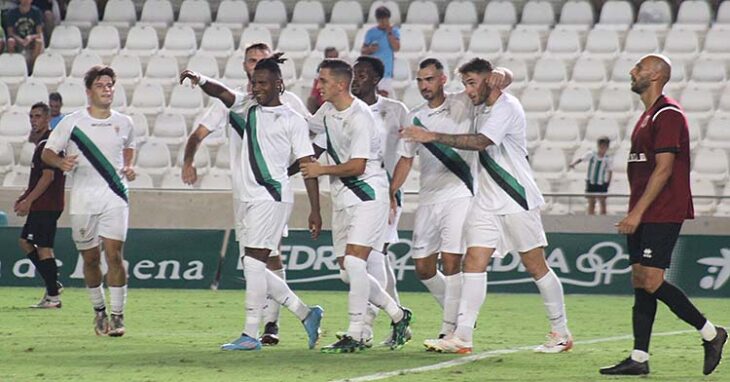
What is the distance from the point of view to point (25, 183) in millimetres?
21688

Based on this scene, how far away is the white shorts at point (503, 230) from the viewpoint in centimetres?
1116

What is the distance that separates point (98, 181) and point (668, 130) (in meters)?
4.94

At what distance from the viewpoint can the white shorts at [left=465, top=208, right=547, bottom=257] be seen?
11.2m

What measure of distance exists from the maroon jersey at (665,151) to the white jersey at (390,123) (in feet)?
8.13

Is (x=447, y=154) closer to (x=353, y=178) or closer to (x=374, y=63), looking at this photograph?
(x=353, y=178)

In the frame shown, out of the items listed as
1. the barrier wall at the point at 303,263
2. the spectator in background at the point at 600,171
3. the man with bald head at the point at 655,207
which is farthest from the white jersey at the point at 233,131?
the spectator in background at the point at 600,171

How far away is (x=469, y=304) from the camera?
1108 centimetres

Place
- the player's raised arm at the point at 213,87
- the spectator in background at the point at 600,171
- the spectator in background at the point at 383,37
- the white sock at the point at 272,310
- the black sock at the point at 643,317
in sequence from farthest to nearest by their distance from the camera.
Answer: the spectator in background at the point at 383,37
the spectator in background at the point at 600,171
the white sock at the point at 272,310
the player's raised arm at the point at 213,87
the black sock at the point at 643,317

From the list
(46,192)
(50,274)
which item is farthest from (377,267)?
(50,274)

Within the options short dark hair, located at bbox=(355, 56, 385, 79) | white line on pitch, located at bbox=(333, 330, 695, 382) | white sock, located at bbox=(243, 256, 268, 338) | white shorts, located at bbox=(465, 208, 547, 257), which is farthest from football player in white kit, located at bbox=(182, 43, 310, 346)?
white line on pitch, located at bbox=(333, 330, 695, 382)

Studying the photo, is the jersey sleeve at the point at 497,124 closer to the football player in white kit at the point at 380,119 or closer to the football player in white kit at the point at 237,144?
the football player in white kit at the point at 380,119

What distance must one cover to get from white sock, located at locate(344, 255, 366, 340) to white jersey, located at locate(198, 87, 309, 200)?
0.99 metres

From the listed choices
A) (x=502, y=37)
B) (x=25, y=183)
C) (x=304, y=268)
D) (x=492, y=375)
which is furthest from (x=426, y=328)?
(x=502, y=37)

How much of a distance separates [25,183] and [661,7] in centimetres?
999
